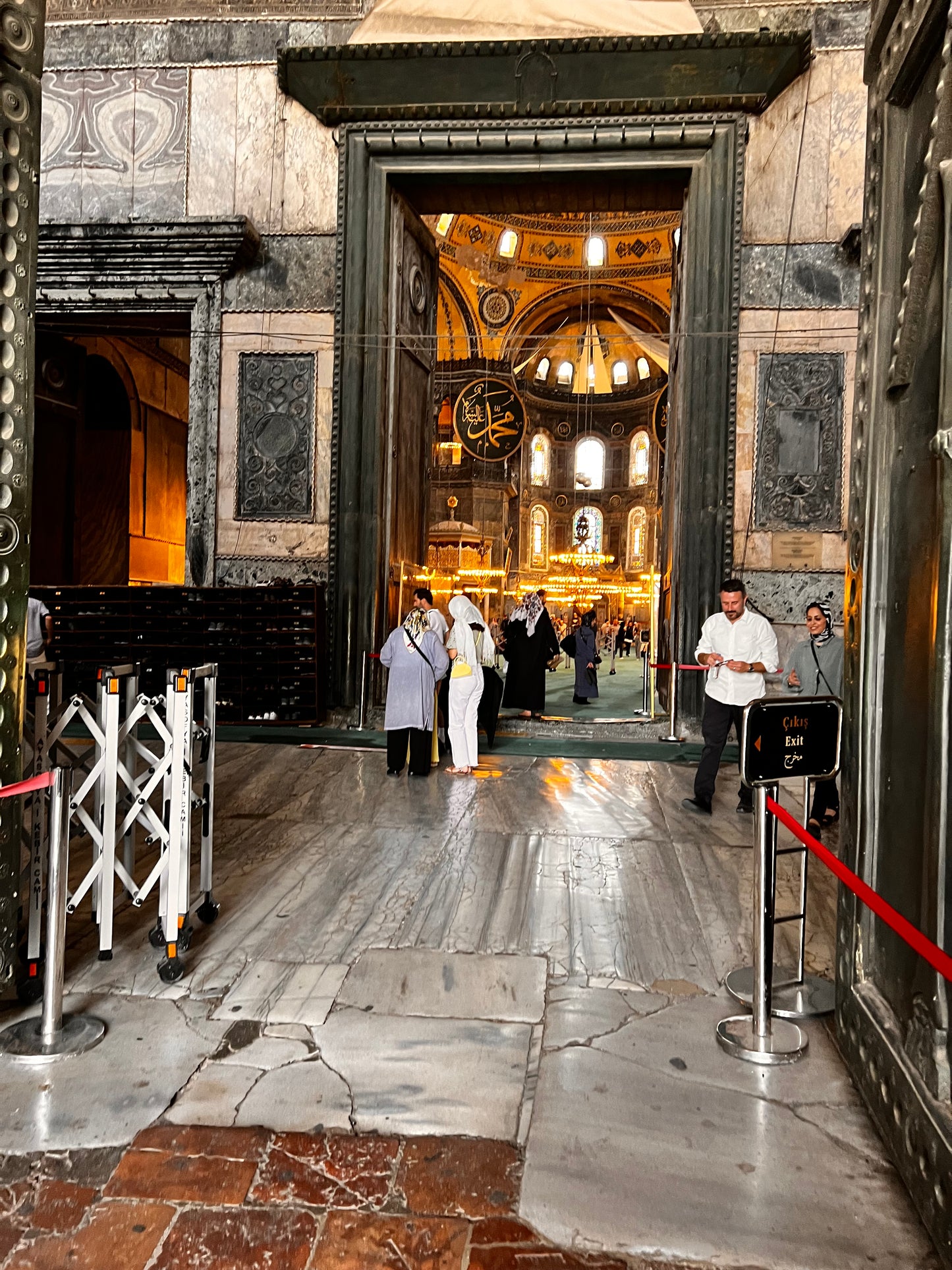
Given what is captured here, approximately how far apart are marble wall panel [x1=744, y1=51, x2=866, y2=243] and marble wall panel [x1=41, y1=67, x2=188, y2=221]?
22.5 ft

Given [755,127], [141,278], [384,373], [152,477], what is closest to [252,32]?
A: [141,278]

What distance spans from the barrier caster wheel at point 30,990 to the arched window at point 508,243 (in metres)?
31.7

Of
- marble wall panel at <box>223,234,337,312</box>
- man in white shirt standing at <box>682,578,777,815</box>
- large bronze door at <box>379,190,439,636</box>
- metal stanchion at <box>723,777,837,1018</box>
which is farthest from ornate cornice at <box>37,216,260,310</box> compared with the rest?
metal stanchion at <box>723,777,837,1018</box>

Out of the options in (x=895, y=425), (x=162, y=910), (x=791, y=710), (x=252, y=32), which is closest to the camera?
(x=895, y=425)

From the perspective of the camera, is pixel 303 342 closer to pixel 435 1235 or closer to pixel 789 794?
pixel 789 794

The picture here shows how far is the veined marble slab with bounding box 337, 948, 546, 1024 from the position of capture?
3285mm

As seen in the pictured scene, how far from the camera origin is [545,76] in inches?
399

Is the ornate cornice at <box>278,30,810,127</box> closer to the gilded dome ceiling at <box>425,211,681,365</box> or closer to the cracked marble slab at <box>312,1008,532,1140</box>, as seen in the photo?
the cracked marble slab at <box>312,1008,532,1140</box>

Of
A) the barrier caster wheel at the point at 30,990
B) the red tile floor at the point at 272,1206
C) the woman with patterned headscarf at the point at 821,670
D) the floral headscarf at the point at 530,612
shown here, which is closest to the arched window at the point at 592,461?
the floral headscarf at the point at 530,612

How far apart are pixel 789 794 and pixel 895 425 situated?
16.3ft

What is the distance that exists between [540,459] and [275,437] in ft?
107

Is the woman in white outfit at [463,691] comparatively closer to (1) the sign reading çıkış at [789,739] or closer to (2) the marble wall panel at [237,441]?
(2) the marble wall panel at [237,441]

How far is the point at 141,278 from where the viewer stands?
1097 centimetres

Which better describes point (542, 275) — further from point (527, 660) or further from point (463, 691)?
point (463, 691)
